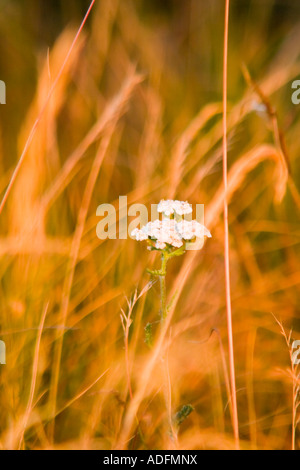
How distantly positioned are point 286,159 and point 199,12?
76 cm

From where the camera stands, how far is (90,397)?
733 mm

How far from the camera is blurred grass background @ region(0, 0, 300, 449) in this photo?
0.71m

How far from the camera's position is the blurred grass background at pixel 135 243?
708 millimetres

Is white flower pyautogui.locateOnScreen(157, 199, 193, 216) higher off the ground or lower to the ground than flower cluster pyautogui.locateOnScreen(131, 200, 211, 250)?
higher

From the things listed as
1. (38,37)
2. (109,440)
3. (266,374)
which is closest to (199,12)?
(38,37)

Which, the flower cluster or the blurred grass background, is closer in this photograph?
the flower cluster

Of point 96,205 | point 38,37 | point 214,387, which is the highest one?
point 38,37

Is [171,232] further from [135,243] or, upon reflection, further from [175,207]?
[135,243]

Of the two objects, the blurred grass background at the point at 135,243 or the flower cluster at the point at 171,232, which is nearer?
the flower cluster at the point at 171,232

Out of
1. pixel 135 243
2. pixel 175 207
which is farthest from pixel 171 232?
pixel 135 243

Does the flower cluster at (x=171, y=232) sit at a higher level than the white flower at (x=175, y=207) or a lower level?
lower
